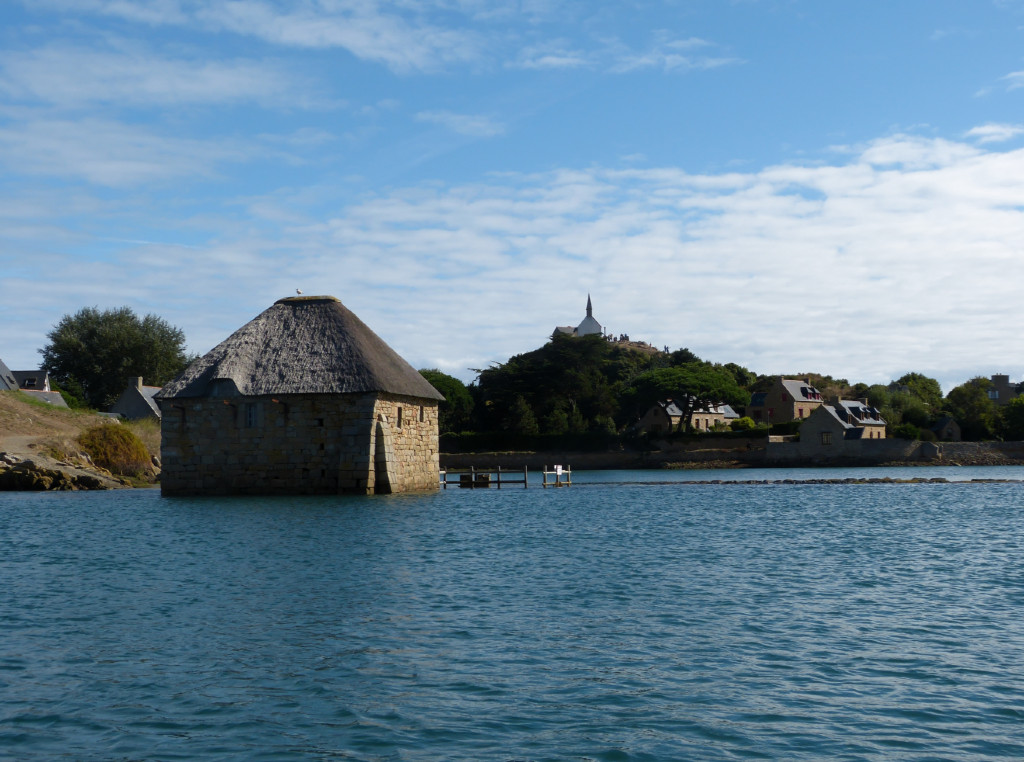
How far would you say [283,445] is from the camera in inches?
A: 1204

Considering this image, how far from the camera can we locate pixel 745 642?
983cm

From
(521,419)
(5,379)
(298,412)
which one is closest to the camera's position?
(298,412)

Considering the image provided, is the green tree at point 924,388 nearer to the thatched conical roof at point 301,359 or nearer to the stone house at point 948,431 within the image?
the stone house at point 948,431

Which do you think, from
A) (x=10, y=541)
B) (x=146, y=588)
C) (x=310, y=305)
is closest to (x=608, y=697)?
(x=146, y=588)

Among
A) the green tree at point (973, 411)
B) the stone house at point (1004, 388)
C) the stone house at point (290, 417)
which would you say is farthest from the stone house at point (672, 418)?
the stone house at point (290, 417)

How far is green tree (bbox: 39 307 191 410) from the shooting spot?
7169cm

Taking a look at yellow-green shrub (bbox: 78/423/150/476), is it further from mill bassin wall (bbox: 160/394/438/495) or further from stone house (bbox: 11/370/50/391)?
→ stone house (bbox: 11/370/50/391)

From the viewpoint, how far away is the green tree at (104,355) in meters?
71.7

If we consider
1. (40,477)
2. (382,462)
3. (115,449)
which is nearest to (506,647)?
(382,462)

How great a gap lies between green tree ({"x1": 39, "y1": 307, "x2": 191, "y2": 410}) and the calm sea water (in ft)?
180

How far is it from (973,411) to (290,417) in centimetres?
6187

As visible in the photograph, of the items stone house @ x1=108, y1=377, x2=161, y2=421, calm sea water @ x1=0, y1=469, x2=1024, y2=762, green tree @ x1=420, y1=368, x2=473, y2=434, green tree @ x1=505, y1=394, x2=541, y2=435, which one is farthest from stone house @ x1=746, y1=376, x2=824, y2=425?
calm sea water @ x1=0, y1=469, x2=1024, y2=762

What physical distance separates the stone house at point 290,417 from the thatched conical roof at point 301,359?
0.13ft

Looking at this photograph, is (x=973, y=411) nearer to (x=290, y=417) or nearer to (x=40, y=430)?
(x=290, y=417)
